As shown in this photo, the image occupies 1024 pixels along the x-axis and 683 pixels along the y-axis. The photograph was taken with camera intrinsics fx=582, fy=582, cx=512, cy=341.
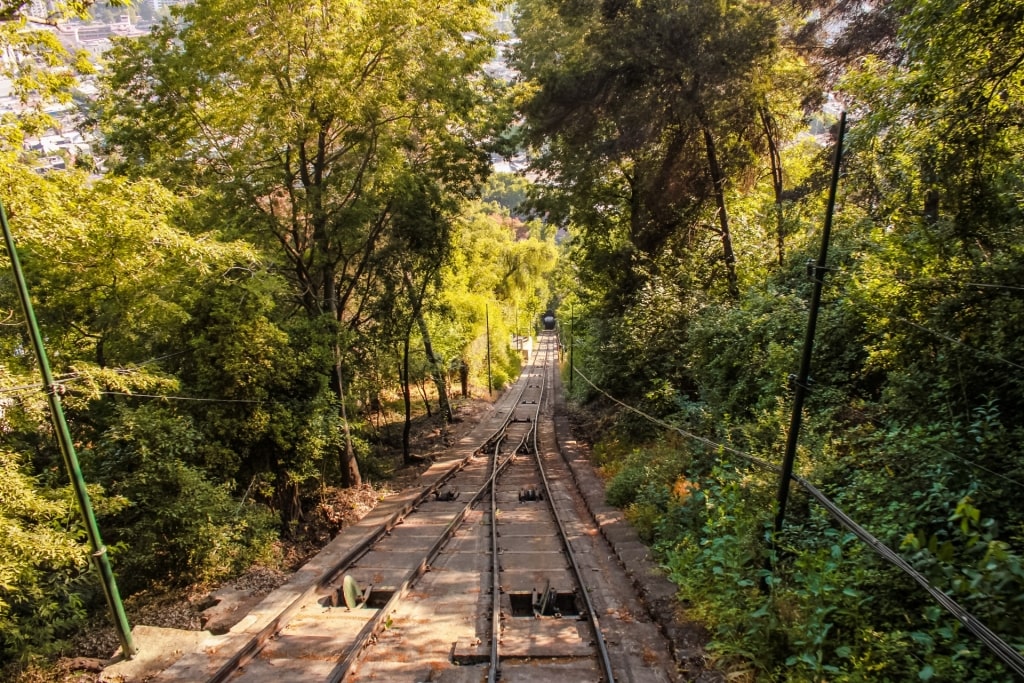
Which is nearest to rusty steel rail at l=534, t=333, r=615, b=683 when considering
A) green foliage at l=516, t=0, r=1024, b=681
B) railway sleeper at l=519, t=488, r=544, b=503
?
railway sleeper at l=519, t=488, r=544, b=503

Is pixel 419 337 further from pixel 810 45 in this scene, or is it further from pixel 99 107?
pixel 810 45

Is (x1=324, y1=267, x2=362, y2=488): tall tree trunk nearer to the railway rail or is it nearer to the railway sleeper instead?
the railway rail

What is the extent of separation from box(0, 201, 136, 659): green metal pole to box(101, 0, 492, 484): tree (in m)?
6.79

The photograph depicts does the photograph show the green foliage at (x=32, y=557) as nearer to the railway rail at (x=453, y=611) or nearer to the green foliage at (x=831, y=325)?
the railway rail at (x=453, y=611)

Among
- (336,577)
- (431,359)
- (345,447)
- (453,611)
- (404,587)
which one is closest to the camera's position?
(453,611)

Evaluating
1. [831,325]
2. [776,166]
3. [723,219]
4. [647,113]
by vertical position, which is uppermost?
[647,113]

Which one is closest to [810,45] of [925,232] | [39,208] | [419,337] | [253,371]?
[925,232]

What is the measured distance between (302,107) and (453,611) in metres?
10.5

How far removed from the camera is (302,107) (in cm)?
1253

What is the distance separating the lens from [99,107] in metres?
13.6

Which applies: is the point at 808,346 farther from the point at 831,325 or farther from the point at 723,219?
the point at 723,219

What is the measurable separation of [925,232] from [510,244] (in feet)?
131

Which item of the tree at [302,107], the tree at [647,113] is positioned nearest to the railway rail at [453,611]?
the tree at [302,107]

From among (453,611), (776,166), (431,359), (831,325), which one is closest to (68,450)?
(453,611)
